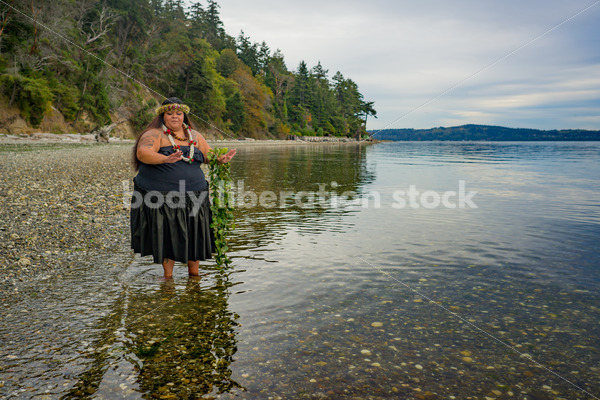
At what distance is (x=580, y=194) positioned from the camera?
736 inches

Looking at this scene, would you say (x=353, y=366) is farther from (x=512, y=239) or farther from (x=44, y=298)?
(x=512, y=239)

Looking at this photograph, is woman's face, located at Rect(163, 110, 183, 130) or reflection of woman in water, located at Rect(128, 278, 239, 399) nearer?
reflection of woman in water, located at Rect(128, 278, 239, 399)

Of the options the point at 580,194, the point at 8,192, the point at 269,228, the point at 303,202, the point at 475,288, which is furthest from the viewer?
the point at 580,194

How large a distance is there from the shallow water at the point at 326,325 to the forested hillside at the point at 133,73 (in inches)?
373

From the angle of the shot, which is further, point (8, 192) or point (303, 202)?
point (303, 202)

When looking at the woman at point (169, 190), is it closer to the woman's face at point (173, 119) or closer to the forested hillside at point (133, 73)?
the woman's face at point (173, 119)

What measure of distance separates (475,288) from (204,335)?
13.5ft

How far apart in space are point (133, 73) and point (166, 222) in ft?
204

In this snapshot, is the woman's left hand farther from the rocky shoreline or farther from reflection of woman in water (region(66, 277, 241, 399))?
the rocky shoreline

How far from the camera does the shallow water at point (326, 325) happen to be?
3801 millimetres

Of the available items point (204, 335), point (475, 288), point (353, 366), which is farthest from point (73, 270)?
point (475, 288)

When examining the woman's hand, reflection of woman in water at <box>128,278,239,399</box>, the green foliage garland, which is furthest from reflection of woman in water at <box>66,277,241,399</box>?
the woman's hand

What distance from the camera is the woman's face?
18.9ft

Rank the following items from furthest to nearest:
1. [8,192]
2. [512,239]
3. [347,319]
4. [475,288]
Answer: [8,192] < [512,239] < [475,288] < [347,319]
